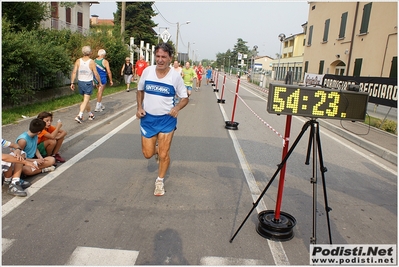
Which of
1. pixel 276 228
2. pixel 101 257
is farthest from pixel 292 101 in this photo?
pixel 101 257

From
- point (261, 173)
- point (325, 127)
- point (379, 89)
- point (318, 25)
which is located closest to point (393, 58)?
point (379, 89)

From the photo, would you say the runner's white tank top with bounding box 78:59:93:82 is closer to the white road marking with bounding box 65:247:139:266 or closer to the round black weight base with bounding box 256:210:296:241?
the white road marking with bounding box 65:247:139:266

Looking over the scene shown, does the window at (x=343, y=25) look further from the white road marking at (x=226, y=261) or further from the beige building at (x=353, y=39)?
the white road marking at (x=226, y=261)

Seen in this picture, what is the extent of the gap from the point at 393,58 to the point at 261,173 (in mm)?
16036

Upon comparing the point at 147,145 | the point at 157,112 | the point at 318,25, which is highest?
the point at 318,25

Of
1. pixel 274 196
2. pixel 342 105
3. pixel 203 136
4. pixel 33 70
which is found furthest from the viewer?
pixel 33 70

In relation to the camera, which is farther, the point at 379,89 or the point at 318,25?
the point at 318,25

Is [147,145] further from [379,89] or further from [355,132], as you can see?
[379,89]

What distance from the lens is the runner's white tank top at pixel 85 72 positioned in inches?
340

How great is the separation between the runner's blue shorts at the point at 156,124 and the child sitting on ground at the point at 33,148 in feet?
4.83

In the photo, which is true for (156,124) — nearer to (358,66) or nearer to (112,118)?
(112,118)

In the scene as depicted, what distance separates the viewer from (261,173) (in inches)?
222

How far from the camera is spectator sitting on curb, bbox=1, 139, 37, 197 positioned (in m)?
4.20

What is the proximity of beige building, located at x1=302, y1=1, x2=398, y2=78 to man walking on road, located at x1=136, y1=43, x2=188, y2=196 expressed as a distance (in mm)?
16795
